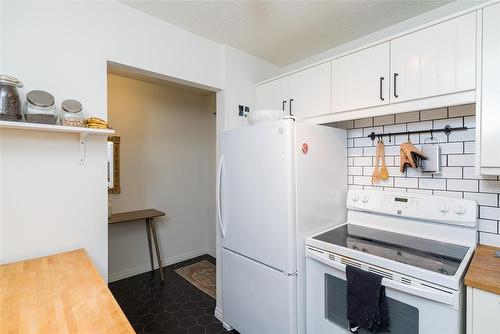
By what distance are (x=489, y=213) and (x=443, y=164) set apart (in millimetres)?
366

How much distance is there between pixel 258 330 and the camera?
5.93ft

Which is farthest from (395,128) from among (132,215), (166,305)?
(132,215)

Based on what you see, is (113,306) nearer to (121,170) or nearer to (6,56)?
(6,56)

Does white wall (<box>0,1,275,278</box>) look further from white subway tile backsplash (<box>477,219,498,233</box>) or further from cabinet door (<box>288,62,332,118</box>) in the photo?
white subway tile backsplash (<box>477,219,498,233</box>)

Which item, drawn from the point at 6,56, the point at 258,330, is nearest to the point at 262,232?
the point at 258,330

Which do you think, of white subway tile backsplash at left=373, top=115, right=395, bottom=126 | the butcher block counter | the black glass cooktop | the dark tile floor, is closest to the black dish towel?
the black glass cooktop

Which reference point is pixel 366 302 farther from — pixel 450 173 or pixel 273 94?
pixel 273 94

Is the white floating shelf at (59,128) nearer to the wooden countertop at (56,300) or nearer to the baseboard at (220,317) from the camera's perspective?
the wooden countertop at (56,300)

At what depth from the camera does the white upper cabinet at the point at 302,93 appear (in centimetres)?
190

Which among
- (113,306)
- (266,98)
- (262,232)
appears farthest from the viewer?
(266,98)

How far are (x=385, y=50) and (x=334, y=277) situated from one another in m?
1.46

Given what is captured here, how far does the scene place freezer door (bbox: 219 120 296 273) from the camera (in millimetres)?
1593

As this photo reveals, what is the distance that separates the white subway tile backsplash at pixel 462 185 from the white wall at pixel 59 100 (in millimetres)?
2196

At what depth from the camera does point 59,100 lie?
1449 millimetres
